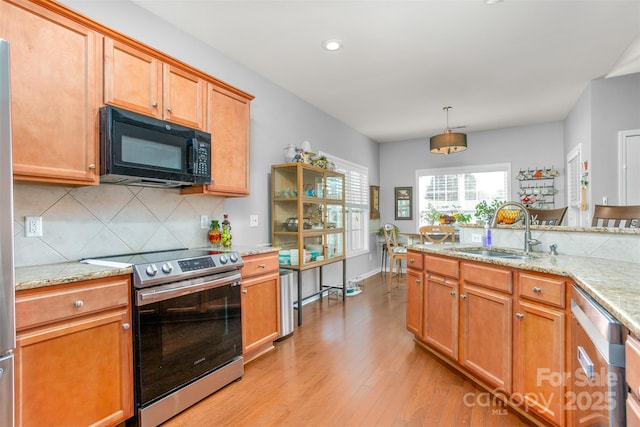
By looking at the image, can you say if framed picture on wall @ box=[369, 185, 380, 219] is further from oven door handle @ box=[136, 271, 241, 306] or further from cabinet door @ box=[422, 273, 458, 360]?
oven door handle @ box=[136, 271, 241, 306]

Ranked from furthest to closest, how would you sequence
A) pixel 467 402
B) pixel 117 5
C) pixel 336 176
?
pixel 336 176
pixel 117 5
pixel 467 402

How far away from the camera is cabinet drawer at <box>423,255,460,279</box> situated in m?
2.39

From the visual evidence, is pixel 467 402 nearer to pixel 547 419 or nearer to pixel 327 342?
pixel 547 419

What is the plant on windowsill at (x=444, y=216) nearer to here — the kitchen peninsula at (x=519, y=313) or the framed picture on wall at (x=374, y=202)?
the framed picture on wall at (x=374, y=202)

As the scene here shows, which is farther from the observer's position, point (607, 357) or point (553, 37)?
point (553, 37)

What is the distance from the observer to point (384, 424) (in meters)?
1.90

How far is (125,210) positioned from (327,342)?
2025mm

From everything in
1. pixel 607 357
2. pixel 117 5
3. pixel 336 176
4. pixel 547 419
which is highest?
pixel 117 5

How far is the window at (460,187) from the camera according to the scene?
603 cm

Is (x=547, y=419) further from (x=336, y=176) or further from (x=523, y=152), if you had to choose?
(x=523, y=152)

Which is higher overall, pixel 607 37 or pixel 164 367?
pixel 607 37

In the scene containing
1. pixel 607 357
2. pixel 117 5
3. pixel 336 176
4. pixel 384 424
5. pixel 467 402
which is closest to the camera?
pixel 607 357

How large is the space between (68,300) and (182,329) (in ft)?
2.20

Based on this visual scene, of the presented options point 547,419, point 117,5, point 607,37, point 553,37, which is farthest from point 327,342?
point 607,37
